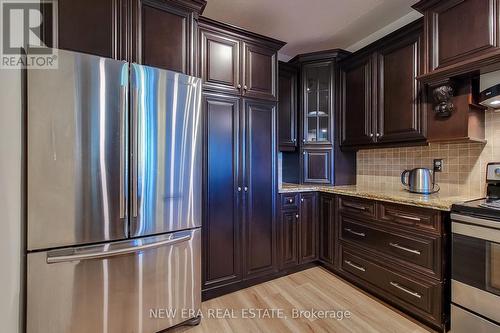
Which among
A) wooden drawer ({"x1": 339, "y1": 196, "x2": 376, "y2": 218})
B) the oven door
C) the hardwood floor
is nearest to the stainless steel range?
the oven door

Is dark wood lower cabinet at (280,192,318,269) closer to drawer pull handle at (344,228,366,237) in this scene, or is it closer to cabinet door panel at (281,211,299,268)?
cabinet door panel at (281,211,299,268)

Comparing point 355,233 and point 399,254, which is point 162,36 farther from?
point 399,254

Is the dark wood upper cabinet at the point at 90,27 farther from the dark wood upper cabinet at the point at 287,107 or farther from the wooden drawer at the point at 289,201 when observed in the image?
the wooden drawer at the point at 289,201

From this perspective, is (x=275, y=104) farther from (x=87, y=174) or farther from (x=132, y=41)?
(x=87, y=174)

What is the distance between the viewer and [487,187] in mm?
1834

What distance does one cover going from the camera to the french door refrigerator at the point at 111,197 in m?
1.26

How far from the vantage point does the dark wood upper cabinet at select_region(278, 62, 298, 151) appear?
9.23ft

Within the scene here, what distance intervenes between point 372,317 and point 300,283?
2.29 feet

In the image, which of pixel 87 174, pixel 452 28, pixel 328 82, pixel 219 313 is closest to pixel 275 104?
pixel 328 82

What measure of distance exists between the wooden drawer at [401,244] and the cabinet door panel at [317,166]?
581 millimetres

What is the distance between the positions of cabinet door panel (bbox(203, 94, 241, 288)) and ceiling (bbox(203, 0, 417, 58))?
0.92 metres

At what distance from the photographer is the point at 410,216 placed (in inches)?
71.1

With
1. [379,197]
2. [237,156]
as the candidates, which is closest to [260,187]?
[237,156]

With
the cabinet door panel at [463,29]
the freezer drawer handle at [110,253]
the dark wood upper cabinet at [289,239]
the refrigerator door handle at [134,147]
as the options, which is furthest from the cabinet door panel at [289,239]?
the cabinet door panel at [463,29]
